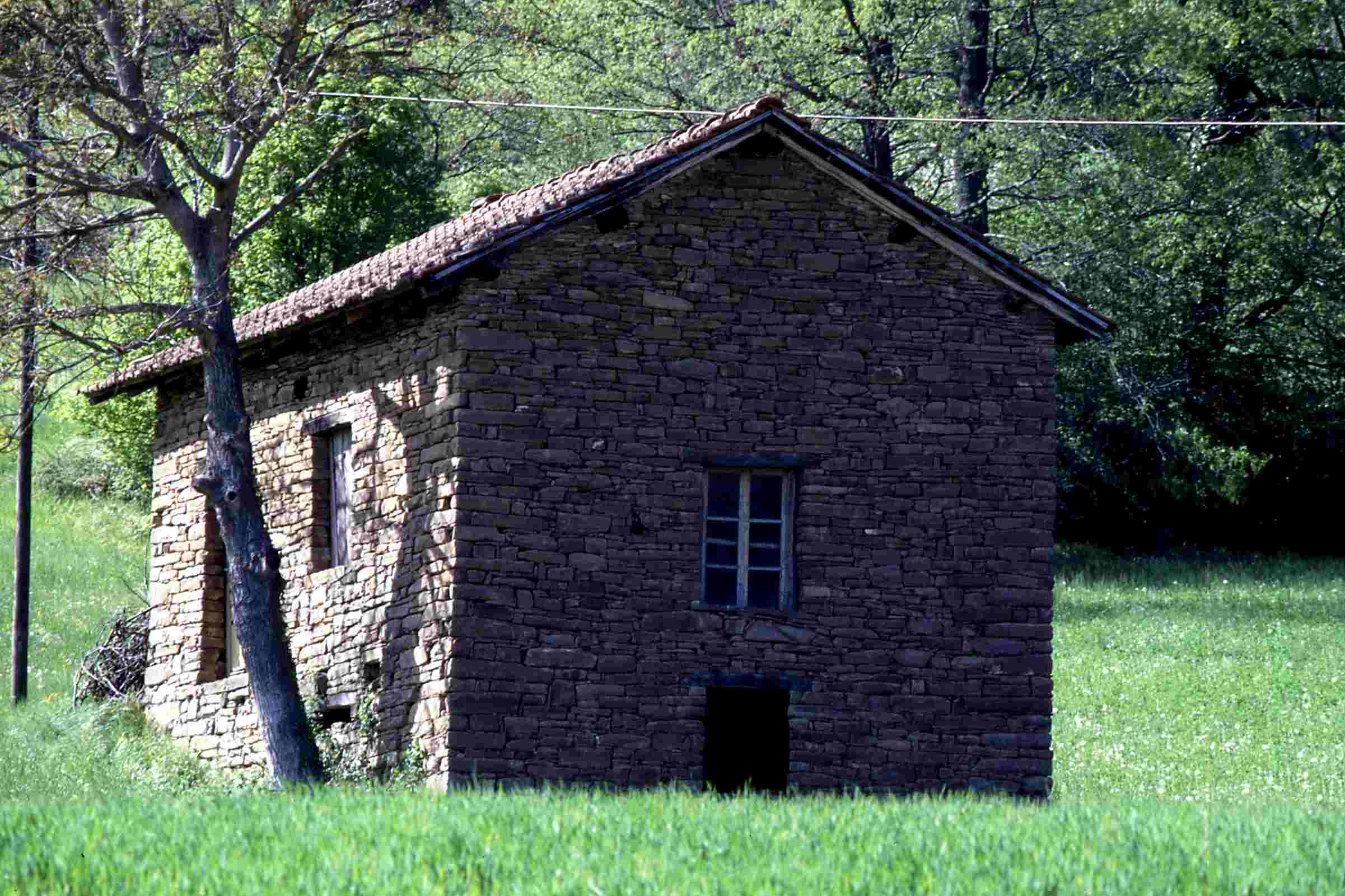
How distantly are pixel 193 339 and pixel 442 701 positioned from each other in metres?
5.76

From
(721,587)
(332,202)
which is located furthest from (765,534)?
(332,202)

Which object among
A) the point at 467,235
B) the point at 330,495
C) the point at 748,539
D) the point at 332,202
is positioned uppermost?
the point at 332,202

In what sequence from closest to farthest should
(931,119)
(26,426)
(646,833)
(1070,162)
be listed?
(646,833)
(26,426)
(931,119)
(1070,162)

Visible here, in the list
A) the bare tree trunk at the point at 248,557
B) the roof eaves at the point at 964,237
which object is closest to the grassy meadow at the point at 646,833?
the bare tree trunk at the point at 248,557

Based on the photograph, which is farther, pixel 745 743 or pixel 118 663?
pixel 118 663

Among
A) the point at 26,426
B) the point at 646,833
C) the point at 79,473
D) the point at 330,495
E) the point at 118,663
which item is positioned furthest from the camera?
the point at 79,473

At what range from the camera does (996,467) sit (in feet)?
57.5

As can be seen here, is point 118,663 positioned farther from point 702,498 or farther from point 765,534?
point 765,534

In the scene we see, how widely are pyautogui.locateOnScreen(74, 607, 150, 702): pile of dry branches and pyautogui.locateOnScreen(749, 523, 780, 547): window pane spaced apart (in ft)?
27.3

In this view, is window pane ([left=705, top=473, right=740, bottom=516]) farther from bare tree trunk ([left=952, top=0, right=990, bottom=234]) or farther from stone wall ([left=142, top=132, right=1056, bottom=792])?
bare tree trunk ([left=952, top=0, right=990, bottom=234])

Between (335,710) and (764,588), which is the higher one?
(764,588)

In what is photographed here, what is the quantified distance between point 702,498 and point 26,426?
7.05 meters

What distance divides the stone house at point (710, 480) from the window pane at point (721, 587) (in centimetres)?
2

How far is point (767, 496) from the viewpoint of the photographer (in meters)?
17.4
